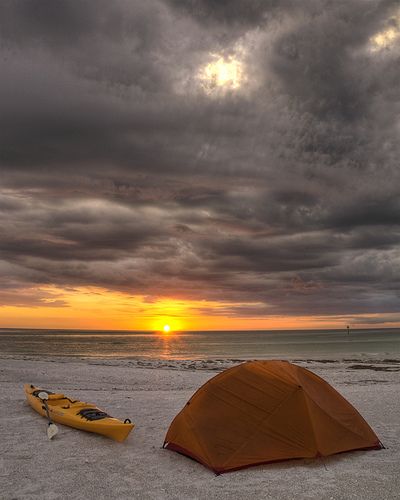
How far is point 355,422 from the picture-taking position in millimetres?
11359

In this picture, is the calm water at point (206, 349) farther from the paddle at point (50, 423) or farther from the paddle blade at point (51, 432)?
the paddle blade at point (51, 432)

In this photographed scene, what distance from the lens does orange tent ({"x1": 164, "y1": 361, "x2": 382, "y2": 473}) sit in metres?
10.0

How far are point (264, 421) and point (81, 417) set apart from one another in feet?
18.6

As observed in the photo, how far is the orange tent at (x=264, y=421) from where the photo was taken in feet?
32.9

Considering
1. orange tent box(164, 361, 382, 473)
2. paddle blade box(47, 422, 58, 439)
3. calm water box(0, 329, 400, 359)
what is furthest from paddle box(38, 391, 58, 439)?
calm water box(0, 329, 400, 359)

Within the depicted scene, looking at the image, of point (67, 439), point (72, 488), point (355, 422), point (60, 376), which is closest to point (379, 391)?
point (355, 422)

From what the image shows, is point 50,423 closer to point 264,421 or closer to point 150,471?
point 150,471

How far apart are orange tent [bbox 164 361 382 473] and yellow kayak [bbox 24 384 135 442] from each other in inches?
53.2

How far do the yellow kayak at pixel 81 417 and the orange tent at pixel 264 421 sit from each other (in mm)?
1352

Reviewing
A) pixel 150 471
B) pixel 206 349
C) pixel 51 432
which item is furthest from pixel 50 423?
pixel 206 349

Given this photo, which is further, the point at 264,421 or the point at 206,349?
the point at 206,349

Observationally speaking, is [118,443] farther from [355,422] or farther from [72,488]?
[355,422]

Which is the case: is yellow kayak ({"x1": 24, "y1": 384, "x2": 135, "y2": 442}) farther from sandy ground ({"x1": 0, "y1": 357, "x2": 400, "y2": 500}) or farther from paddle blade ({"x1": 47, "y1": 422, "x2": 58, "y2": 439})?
paddle blade ({"x1": 47, "y1": 422, "x2": 58, "y2": 439})

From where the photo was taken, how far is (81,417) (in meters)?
13.0
